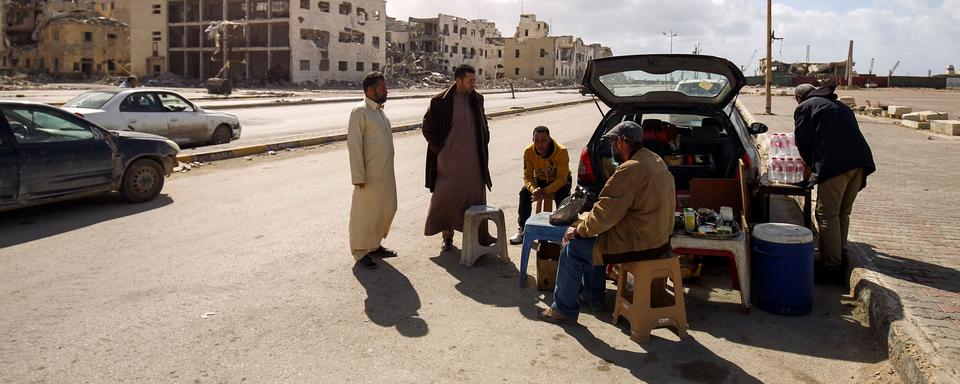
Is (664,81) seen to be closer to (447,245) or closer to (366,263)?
(447,245)

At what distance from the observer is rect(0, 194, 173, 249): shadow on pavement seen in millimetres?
7246

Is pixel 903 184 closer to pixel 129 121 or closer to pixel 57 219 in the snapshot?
pixel 57 219

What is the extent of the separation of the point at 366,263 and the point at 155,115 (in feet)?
34.5

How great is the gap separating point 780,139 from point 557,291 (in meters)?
3.37

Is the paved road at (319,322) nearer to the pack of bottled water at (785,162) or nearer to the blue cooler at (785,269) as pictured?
the blue cooler at (785,269)

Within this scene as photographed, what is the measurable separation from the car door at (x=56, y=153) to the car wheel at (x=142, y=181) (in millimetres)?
260

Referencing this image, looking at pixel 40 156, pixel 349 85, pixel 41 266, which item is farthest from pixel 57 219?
pixel 349 85

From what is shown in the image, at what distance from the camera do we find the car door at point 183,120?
595 inches

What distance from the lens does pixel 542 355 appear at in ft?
14.1

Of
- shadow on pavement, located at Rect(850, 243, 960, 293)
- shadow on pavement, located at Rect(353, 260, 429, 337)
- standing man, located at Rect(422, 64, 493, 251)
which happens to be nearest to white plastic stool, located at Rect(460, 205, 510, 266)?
standing man, located at Rect(422, 64, 493, 251)

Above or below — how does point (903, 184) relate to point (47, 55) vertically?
below

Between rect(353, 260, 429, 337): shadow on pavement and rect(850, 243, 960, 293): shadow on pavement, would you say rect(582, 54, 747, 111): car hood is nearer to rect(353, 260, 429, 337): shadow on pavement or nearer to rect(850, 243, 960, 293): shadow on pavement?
rect(850, 243, 960, 293): shadow on pavement

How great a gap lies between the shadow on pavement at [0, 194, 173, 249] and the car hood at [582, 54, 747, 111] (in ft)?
18.2

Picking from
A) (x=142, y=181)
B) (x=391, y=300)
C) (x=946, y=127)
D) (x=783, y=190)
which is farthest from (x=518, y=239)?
(x=946, y=127)
